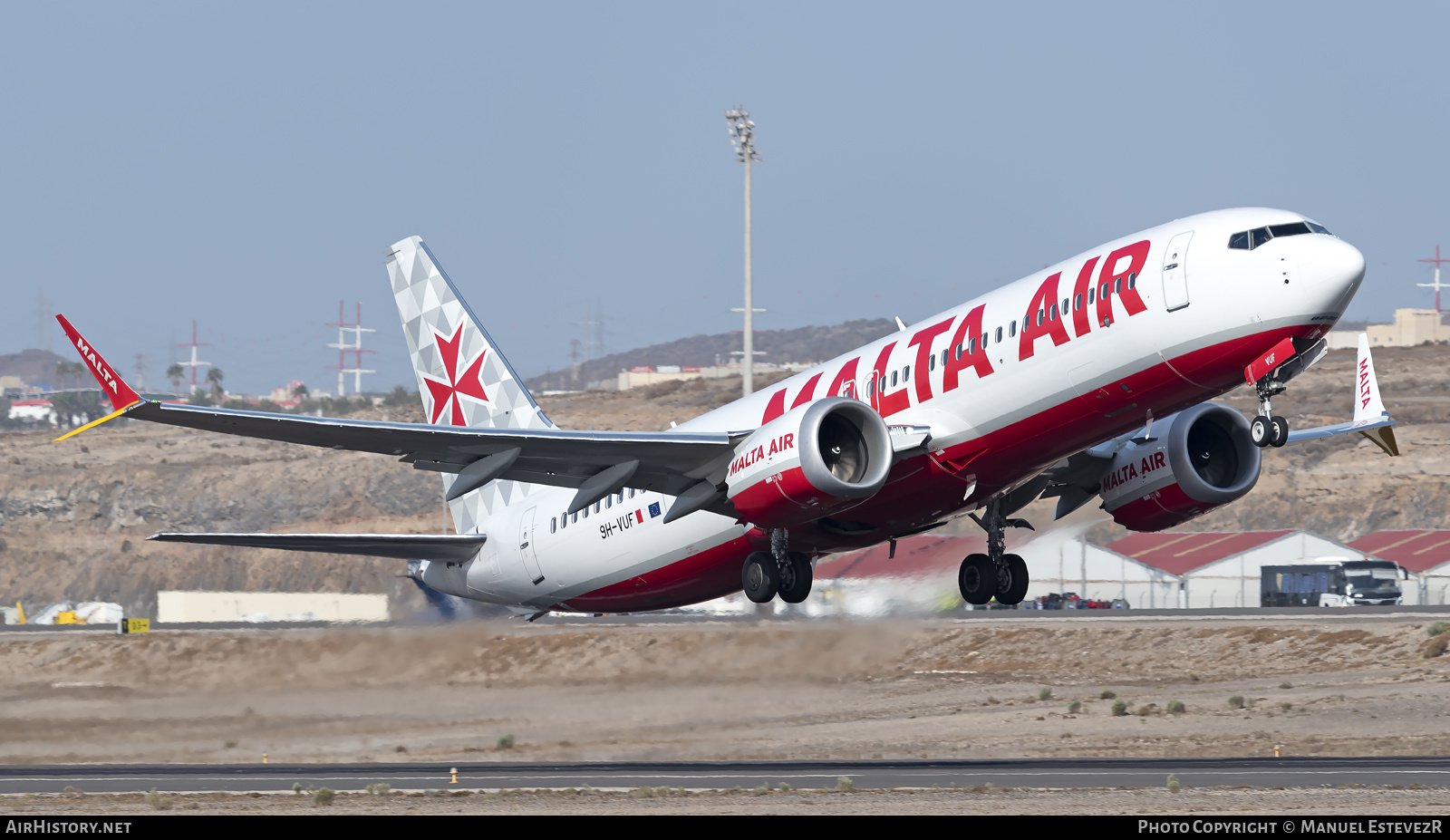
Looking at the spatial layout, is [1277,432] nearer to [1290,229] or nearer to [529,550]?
[1290,229]

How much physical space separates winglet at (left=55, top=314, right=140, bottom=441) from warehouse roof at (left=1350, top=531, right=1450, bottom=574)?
67572 mm

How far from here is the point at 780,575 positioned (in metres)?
32.0

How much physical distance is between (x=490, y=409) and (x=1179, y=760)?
66.4 feet

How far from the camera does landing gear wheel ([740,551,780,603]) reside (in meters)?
32.0

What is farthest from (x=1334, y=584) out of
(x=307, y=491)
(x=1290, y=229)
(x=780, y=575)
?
(x=307, y=491)

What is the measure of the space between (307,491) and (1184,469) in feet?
339

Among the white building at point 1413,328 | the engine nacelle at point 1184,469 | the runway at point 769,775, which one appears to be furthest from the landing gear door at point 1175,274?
the white building at point 1413,328

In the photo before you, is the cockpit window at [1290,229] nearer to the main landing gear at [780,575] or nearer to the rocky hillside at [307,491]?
the main landing gear at [780,575]

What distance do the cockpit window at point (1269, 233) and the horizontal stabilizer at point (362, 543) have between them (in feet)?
61.6

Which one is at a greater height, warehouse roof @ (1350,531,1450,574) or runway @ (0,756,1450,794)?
warehouse roof @ (1350,531,1450,574)

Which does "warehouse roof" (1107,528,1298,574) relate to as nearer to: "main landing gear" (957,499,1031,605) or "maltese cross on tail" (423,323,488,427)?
"maltese cross on tail" (423,323,488,427)

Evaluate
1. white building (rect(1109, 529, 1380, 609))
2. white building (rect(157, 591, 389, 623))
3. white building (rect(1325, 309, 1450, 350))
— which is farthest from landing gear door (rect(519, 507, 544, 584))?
white building (rect(1325, 309, 1450, 350))

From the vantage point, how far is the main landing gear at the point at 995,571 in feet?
114
